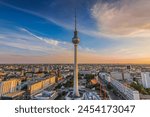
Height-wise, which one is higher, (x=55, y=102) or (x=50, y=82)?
(x=55, y=102)

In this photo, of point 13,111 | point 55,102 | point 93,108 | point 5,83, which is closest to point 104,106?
point 93,108

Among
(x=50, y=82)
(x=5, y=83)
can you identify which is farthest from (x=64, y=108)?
(x=50, y=82)

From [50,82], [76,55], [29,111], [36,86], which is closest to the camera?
[29,111]

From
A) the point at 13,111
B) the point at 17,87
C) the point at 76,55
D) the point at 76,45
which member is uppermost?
the point at 76,45

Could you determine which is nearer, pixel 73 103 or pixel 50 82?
pixel 73 103

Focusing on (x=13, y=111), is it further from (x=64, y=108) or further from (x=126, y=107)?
(x=126, y=107)

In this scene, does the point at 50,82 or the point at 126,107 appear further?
the point at 50,82

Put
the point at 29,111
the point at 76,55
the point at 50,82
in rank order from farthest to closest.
Answer: the point at 50,82
the point at 76,55
the point at 29,111

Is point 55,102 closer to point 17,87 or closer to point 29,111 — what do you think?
point 29,111

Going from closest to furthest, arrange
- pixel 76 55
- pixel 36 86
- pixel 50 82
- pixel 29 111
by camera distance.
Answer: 1. pixel 29 111
2. pixel 76 55
3. pixel 36 86
4. pixel 50 82
